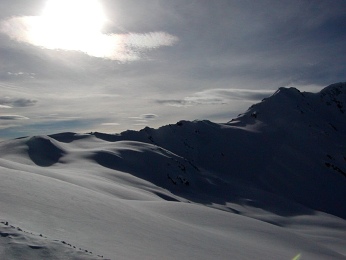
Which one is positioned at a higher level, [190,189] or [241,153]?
[241,153]

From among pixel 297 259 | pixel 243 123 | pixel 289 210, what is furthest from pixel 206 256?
pixel 243 123

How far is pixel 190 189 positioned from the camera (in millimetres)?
80750

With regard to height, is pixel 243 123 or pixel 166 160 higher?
pixel 243 123

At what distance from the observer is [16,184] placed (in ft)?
47.4

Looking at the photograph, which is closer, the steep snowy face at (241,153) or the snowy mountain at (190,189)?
the snowy mountain at (190,189)

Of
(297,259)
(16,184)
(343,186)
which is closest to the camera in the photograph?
(16,184)

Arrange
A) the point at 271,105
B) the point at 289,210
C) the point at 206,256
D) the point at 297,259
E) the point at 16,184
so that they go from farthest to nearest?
the point at 271,105 < the point at 289,210 < the point at 297,259 < the point at 16,184 < the point at 206,256

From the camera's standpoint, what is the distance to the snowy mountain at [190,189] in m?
10.9

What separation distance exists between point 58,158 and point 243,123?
112956 millimetres

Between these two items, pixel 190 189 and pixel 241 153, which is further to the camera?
pixel 241 153

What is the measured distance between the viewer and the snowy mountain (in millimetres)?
10896

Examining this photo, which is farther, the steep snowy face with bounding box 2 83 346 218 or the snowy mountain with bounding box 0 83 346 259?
the steep snowy face with bounding box 2 83 346 218

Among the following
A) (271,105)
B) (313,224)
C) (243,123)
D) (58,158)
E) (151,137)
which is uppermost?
(271,105)

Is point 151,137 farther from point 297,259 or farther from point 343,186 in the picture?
point 297,259
